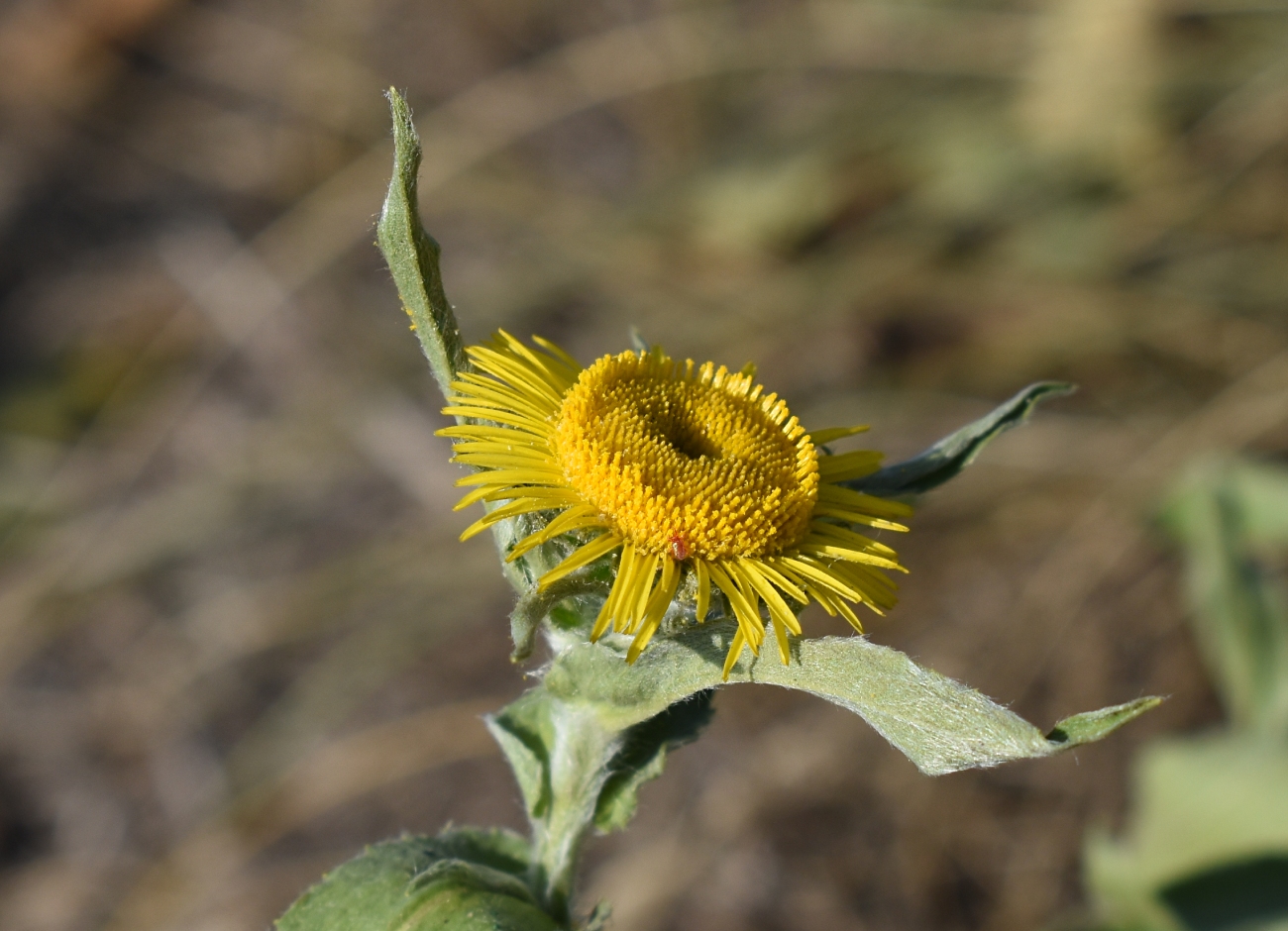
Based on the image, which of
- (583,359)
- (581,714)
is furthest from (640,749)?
(583,359)

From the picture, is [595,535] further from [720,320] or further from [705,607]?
[720,320]

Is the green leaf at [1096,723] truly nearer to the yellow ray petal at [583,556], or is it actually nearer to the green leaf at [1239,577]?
the yellow ray petal at [583,556]

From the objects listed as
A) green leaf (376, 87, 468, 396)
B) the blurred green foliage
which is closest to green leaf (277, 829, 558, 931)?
green leaf (376, 87, 468, 396)

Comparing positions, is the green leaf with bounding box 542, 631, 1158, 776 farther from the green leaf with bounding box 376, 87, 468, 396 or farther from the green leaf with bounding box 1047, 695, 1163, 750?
the green leaf with bounding box 376, 87, 468, 396

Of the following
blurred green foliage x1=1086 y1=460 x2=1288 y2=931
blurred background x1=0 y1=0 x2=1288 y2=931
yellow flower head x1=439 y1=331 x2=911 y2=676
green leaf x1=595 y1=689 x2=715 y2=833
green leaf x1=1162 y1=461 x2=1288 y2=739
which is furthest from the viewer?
blurred background x1=0 y1=0 x2=1288 y2=931

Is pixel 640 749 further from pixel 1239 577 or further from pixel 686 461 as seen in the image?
pixel 1239 577
